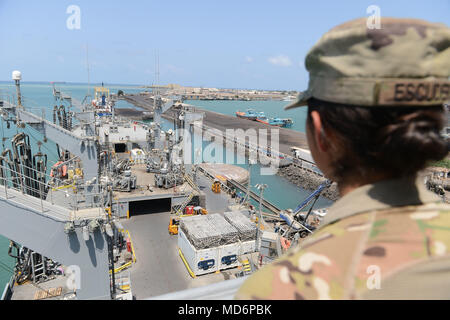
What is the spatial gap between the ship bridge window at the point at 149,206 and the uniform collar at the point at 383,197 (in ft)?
62.2

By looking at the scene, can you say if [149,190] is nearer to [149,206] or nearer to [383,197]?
[149,206]

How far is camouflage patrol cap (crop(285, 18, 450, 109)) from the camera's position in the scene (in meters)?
1.01

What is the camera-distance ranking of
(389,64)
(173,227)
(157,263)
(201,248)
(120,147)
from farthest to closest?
(120,147) < (173,227) < (157,263) < (201,248) < (389,64)

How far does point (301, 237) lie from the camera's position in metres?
17.6

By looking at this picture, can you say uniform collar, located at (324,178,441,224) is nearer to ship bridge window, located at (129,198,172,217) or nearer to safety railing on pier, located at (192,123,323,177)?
ship bridge window, located at (129,198,172,217)

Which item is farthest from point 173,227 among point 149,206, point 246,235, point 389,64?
point 389,64

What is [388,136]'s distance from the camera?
3.43ft

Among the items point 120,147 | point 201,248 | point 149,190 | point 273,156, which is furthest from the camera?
point 273,156

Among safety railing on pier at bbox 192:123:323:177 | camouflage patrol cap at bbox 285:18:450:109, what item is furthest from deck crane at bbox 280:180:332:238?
safety railing on pier at bbox 192:123:323:177

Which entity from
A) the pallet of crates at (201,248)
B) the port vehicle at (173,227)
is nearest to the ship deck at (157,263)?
the port vehicle at (173,227)

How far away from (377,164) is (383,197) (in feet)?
0.43

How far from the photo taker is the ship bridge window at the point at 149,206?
62.9 ft

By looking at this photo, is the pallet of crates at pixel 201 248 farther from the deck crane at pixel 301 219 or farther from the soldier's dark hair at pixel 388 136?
the soldier's dark hair at pixel 388 136

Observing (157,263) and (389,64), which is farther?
(157,263)
